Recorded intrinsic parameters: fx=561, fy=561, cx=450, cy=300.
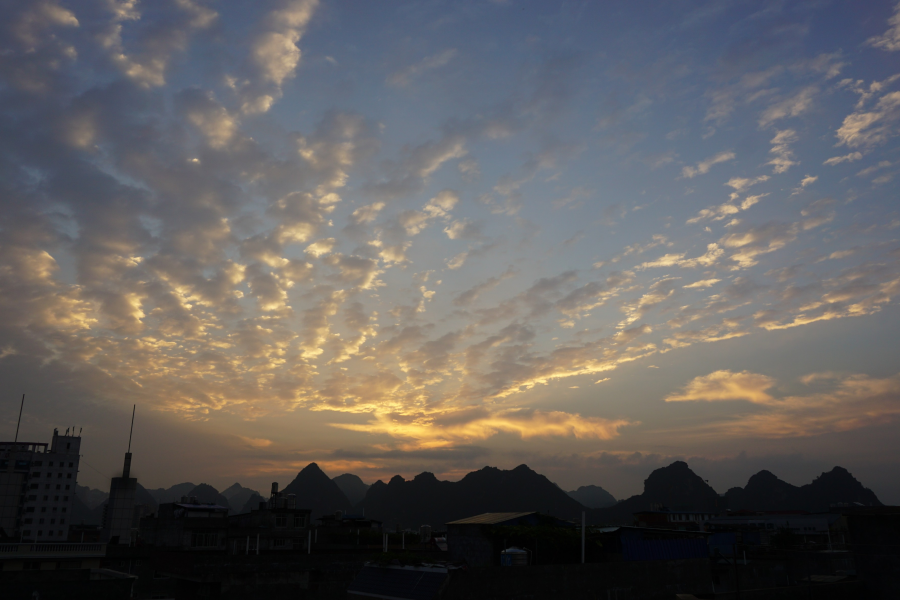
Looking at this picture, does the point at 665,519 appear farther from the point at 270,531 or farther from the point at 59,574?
the point at 59,574

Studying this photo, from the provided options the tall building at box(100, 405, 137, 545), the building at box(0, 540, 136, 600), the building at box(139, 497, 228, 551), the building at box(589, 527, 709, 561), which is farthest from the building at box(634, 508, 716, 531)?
the tall building at box(100, 405, 137, 545)

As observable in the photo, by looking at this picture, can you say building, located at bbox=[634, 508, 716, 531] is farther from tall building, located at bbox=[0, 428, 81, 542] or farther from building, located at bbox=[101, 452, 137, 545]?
tall building, located at bbox=[0, 428, 81, 542]

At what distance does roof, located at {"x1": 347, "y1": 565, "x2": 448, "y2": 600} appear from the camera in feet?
101

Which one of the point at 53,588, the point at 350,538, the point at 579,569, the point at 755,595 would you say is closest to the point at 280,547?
the point at 350,538

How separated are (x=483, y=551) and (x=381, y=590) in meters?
15.9

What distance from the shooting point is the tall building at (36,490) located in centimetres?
16238

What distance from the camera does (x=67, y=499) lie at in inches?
6767

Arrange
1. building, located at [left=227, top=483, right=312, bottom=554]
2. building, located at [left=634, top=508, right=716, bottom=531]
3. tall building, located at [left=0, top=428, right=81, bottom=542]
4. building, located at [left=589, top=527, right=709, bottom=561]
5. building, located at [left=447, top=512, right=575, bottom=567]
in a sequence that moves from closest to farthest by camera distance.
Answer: building, located at [left=447, top=512, right=575, bottom=567] < building, located at [left=589, top=527, right=709, bottom=561] < building, located at [left=227, top=483, right=312, bottom=554] < building, located at [left=634, top=508, right=716, bottom=531] < tall building, located at [left=0, top=428, right=81, bottom=542]

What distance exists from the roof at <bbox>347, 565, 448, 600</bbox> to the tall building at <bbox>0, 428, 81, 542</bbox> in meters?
174

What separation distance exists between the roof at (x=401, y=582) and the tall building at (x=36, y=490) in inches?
6865

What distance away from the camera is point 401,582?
3195 cm

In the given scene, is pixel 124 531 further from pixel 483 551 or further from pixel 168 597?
pixel 483 551

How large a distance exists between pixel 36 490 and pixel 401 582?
613 ft

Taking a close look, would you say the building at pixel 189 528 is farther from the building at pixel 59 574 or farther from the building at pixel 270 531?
the building at pixel 59 574
